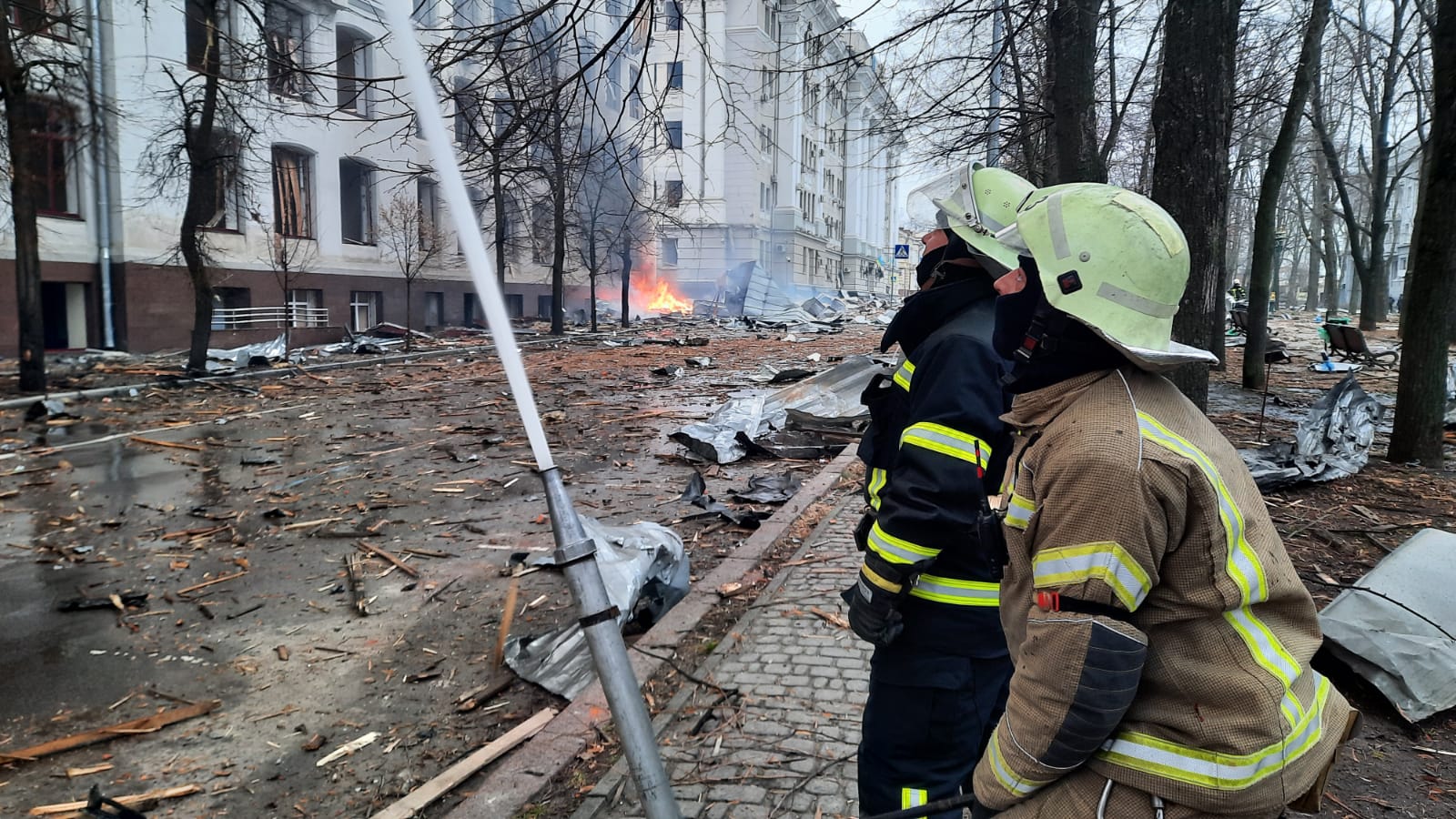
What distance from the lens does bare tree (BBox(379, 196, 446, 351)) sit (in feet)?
87.3

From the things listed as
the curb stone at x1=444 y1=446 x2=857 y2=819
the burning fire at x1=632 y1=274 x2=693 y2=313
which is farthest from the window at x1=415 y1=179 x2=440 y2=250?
the curb stone at x1=444 y1=446 x2=857 y2=819

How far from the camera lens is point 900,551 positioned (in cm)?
235

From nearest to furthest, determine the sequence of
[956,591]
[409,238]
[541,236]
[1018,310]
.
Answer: [1018,310], [956,591], [409,238], [541,236]

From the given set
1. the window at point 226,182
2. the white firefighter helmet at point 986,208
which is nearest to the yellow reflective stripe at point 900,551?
the white firefighter helmet at point 986,208

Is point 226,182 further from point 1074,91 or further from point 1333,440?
point 1333,440

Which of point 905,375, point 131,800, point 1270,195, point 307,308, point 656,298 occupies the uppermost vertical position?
point 1270,195

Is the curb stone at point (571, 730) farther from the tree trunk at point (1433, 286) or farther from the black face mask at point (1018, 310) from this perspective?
the tree trunk at point (1433, 286)

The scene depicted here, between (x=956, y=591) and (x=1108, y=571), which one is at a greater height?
(x=1108, y=571)

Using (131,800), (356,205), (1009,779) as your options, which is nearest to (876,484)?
(1009,779)

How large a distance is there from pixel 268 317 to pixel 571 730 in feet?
79.9

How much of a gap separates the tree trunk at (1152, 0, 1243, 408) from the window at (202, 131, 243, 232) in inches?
641

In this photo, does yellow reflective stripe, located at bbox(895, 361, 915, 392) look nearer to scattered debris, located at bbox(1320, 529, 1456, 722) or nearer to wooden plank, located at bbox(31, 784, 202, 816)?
scattered debris, located at bbox(1320, 529, 1456, 722)

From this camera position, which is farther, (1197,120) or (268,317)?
(268,317)

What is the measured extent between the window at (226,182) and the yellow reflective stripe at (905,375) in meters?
17.6
